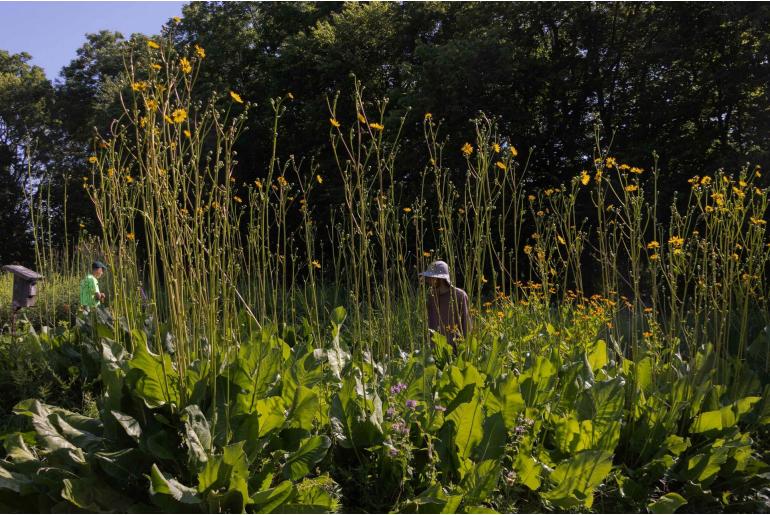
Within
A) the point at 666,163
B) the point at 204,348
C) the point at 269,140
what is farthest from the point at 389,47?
the point at 204,348

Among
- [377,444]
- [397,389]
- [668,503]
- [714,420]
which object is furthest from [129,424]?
[714,420]

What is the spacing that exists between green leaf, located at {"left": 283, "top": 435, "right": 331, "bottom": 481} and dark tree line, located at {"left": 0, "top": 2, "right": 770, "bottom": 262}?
8211mm

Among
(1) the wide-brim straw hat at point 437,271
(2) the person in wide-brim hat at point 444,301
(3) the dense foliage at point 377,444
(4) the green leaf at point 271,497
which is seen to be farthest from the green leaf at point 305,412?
(1) the wide-brim straw hat at point 437,271

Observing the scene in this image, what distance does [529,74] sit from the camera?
44.1 feet

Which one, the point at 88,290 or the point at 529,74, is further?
the point at 529,74

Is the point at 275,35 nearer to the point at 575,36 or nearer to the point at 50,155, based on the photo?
the point at 575,36

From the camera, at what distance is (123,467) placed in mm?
2318

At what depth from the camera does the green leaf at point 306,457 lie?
237cm

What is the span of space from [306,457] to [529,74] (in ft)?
40.1

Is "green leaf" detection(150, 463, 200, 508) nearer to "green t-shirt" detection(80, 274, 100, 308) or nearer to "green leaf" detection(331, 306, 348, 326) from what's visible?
"green leaf" detection(331, 306, 348, 326)

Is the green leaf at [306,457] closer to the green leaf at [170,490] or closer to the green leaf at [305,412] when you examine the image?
the green leaf at [305,412]

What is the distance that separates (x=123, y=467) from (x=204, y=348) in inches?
23.8

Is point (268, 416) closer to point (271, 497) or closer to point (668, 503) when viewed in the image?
point (271, 497)

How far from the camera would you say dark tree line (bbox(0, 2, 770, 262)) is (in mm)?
11766
